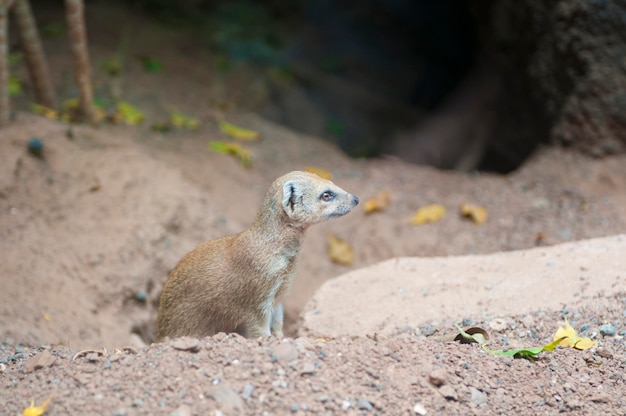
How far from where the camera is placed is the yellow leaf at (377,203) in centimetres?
636

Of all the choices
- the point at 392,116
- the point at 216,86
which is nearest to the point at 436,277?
the point at 216,86

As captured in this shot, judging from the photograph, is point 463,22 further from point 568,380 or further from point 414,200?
point 568,380

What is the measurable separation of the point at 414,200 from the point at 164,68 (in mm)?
3643

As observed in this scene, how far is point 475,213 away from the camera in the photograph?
6.16 m

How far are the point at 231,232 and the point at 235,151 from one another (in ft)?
4.54

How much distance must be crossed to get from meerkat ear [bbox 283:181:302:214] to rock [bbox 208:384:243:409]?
1360 mm

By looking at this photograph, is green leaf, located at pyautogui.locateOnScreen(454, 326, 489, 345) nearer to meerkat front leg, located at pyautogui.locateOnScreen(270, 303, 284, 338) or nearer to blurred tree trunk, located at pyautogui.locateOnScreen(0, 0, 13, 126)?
meerkat front leg, located at pyautogui.locateOnScreen(270, 303, 284, 338)

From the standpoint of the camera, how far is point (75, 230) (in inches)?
196

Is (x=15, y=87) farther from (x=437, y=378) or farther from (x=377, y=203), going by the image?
(x=437, y=378)

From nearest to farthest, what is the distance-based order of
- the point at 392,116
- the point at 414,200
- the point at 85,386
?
the point at 85,386 → the point at 414,200 → the point at 392,116

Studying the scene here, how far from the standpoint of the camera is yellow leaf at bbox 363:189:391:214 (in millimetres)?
6355

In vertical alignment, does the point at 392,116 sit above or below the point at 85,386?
below

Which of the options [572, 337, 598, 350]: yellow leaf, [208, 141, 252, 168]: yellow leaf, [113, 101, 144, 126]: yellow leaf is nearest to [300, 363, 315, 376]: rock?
[572, 337, 598, 350]: yellow leaf

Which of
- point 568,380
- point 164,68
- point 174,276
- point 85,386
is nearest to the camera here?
point 85,386
